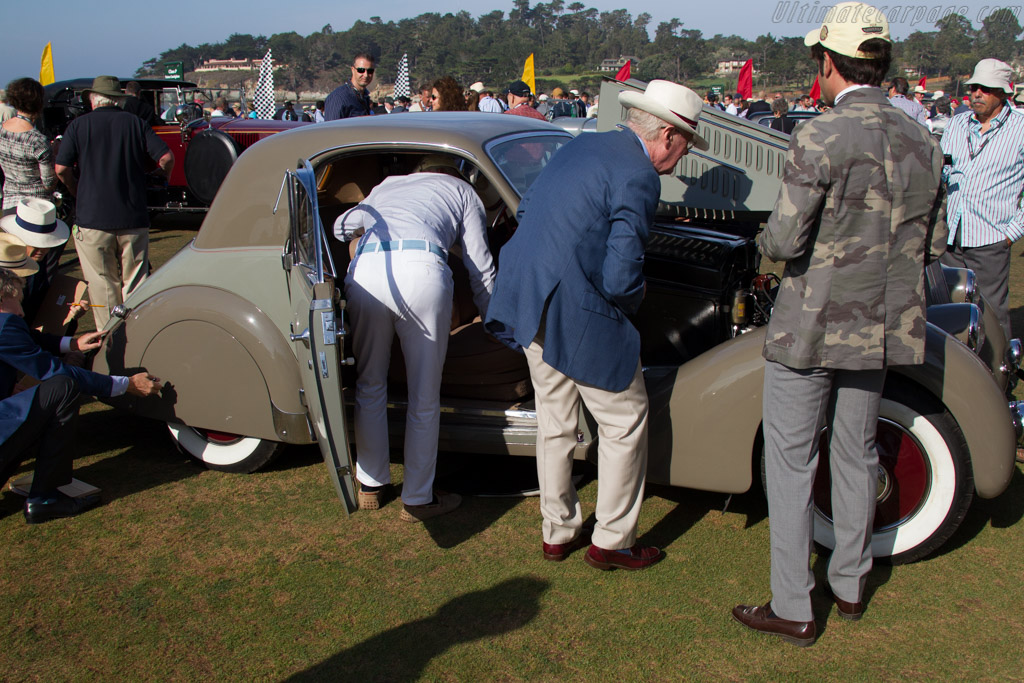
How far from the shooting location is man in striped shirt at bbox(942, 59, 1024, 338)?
4746mm

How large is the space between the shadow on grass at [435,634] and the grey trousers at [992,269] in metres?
3.61

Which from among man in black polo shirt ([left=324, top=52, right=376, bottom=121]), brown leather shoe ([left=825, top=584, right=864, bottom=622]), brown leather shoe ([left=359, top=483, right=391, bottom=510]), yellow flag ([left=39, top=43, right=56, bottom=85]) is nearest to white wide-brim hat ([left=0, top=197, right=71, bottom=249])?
brown leather shoe ([left=359, top=483, right=391, bottom=510])

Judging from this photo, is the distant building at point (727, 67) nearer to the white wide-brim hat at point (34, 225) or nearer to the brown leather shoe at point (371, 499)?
the white wide-brim hat at point (34, 225)

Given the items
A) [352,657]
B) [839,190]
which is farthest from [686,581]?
[839,190]

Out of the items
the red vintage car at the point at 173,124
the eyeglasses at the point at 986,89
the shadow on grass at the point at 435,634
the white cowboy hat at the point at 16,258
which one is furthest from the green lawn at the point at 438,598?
the red vintage car at the point at 173,124

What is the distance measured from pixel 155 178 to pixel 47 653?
32.0 ft

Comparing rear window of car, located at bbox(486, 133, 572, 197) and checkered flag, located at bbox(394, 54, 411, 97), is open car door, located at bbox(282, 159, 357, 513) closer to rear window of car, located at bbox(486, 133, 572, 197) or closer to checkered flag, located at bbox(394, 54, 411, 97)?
rear window of car, located at bbox(486, 133, 572, 197)

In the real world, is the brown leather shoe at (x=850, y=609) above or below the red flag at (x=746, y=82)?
below

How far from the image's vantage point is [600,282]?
276cm

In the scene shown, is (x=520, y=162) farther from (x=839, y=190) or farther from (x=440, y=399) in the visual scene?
(x=839, y=190)

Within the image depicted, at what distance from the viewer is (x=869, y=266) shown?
240 cm

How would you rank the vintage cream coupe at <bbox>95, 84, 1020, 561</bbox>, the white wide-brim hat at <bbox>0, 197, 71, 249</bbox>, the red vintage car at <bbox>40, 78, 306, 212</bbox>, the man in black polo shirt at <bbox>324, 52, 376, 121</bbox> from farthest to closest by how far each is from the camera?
1. the red vintage car at <bbox>40, 78, 306, 212</bbox>
2. the man in black polo shirt at <bbox>324, 52, 376, 121</bbox>
3. the white wide-brim hat at <bbox>0, 197, 71, 249</bbox>
4. the vintage cream coupe at <bbox>95, 84, 1020, 561</bbox>

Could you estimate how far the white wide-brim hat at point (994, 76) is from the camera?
4.67m

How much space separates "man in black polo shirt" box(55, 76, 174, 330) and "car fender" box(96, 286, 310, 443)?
5.72 ft
